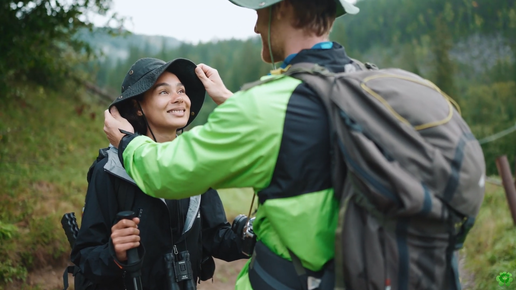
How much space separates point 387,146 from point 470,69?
101 m

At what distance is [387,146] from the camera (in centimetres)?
168

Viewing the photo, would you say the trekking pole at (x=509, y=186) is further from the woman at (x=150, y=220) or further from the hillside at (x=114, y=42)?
the hillside at (x=114, y=42)

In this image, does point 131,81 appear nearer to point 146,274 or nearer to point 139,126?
point 139,126

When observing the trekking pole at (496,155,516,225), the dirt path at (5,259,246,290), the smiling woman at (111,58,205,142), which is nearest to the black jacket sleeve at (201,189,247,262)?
the smiling woman at (111,58,205,142)

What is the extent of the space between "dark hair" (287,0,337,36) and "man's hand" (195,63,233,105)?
2.30 ft

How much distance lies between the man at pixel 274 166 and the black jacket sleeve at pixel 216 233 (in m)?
1.09

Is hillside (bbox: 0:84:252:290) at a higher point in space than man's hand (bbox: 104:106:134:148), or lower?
lower

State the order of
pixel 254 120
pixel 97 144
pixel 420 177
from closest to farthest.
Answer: pixel 420 177 → pixel 254 120 → pixel 97 144

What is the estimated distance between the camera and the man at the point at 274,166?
1.81m

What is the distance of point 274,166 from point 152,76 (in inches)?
→ 61.9

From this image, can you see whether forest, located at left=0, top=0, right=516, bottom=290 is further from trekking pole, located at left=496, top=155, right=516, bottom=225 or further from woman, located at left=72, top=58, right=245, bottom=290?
woman, located at left=72, top=58, right=245, bottom=290

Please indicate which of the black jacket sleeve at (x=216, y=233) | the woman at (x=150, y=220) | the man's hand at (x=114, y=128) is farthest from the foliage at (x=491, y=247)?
the man's hand at (x=114, y=128)

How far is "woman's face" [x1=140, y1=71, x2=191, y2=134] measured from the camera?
10.4ft

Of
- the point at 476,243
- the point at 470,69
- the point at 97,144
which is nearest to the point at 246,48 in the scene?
the point at 470,69
